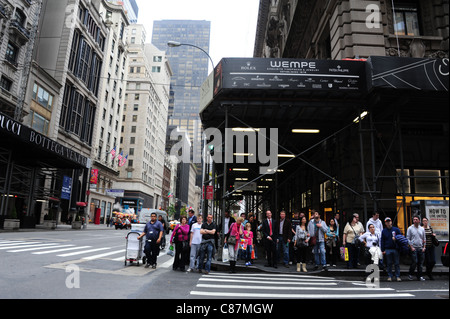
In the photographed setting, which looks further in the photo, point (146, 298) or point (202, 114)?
point (202, 114)

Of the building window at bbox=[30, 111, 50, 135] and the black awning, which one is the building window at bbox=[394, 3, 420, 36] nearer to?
the black awning

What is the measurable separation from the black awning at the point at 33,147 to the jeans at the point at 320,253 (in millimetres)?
24519

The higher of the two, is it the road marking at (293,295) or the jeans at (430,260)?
the jeans at (430,260)

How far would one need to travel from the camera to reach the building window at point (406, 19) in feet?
55.0

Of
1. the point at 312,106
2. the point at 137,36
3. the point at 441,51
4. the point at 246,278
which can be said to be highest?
the point at 137,36

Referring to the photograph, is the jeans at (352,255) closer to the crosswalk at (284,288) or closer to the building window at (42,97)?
the crosswalk at (284,288)

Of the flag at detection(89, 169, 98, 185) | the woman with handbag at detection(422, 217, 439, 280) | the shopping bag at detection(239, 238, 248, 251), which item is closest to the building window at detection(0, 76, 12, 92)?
the flag at detection(89, 169, 98, 185)

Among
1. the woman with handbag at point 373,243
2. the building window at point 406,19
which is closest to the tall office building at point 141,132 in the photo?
the building window at point 406,19

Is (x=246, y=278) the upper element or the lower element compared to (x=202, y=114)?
lower

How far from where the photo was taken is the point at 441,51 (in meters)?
15.7

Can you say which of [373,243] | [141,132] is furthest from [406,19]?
[141,132]

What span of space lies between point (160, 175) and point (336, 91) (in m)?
99.9

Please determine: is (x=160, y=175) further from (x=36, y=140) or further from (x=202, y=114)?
(x=202, y=114)
